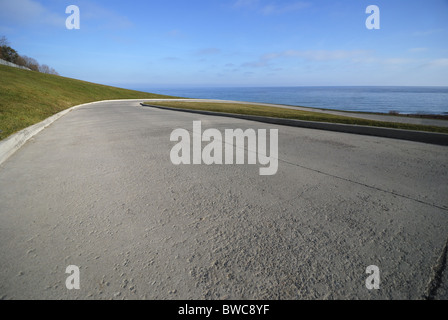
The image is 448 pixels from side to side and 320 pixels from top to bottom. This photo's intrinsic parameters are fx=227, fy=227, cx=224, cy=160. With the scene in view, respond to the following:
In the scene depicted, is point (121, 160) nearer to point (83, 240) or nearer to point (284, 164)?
point (83, 240)

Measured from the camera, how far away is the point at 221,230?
2.51m

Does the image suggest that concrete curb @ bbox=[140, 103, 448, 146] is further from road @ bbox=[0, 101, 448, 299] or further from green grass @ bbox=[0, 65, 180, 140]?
green grass @ bbox=[0, 65, 180, 140]

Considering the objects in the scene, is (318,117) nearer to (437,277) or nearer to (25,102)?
(437,277)

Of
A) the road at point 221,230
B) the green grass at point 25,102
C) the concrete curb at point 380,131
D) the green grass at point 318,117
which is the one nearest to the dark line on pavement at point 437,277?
the road at point 221,230

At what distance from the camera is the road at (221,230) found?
71.6 inches

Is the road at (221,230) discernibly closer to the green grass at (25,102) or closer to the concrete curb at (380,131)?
the concrete curb at (380,131)

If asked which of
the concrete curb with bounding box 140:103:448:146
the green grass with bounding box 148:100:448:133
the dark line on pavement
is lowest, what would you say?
the dark line on pavement

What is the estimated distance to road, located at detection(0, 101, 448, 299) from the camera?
1817 mm

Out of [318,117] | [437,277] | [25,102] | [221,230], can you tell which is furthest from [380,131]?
[25,102]

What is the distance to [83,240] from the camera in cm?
232

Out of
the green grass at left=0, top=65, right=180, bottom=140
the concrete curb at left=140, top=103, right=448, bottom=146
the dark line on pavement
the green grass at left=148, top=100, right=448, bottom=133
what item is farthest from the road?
the green grass at left=0, top=65, right=180, bottom=140

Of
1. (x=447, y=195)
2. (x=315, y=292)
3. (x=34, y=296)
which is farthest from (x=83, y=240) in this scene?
(x=447, y=195)

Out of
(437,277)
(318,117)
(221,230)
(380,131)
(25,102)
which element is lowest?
(437,277)

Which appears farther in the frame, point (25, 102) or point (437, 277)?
point (25, 102)
